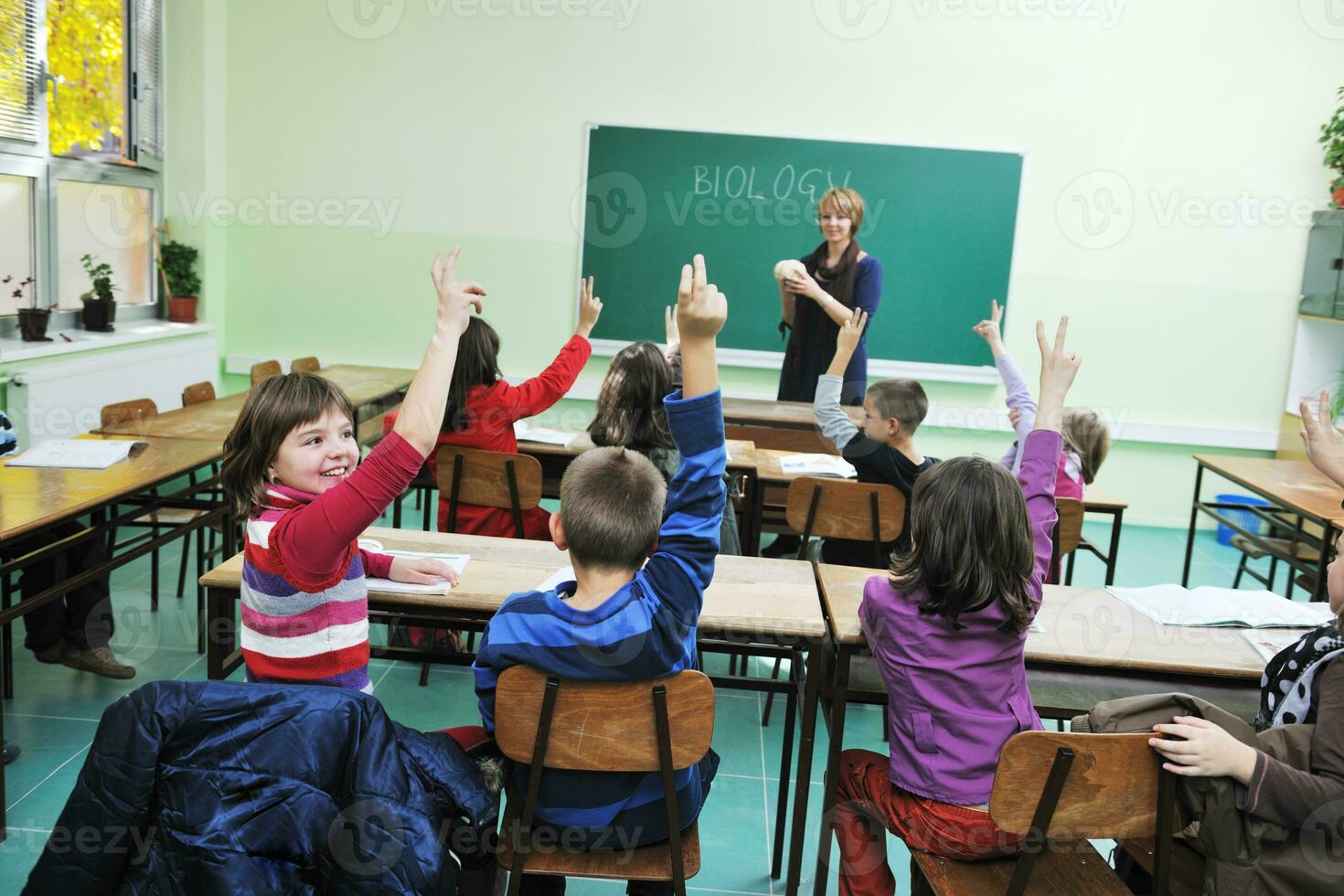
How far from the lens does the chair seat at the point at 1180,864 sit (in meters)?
1.68

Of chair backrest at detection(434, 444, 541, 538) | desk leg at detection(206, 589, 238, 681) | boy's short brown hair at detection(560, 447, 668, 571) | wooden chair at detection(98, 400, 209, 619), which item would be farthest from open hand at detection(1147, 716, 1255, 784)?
wooden chair at detection(98, 400, 209, 619)

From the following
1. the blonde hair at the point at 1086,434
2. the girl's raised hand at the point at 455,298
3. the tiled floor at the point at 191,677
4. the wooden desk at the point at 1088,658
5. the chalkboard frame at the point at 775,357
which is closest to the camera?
the girl's raised hand at the point at 455,298

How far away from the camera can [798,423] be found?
439cm

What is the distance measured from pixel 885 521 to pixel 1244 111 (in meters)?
4.20

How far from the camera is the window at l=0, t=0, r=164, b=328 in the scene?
4.44 m

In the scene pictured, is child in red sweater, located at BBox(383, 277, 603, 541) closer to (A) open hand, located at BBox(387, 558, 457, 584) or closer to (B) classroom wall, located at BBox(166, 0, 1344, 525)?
(A) open hand, located at BBox(387, 558, 457, 584)

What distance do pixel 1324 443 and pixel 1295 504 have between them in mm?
2157

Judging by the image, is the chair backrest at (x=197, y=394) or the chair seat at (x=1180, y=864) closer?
the chair seat at (x=1180, y=864)

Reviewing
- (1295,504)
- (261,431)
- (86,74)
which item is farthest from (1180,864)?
(86,74)

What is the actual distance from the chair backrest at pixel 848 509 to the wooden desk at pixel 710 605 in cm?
58

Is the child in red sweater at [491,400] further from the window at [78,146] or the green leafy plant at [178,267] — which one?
the green leafy plant at [178,267]

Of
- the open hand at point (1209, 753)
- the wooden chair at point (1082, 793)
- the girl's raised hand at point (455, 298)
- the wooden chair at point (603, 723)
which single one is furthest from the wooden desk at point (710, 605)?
the girl's raised hand at point (455, 298)

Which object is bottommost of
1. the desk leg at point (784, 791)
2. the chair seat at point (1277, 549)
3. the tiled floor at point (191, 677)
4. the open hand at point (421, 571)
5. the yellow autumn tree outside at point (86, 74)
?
the tiled floor at point (191, 677)

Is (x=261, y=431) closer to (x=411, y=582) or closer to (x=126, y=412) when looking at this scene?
(x=411, y=582)
